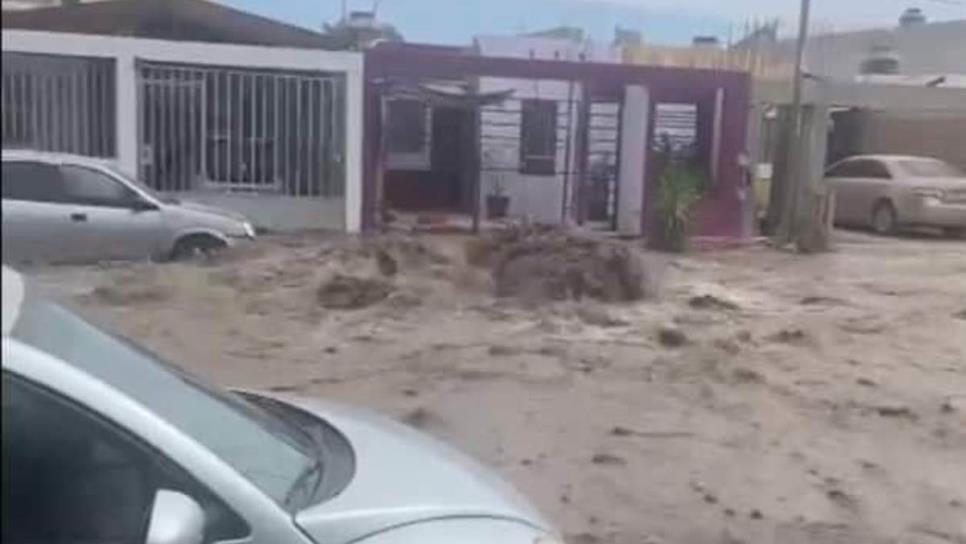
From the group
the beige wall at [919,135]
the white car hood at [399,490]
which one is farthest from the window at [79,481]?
the beige wall at [919,135]

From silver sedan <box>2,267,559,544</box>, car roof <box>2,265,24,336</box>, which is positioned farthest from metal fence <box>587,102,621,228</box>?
car roof <box>2,265,24,336</box>

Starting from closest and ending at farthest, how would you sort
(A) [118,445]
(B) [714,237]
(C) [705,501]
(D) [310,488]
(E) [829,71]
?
(A) [118,445] < (D) [310,488] < (C) [705,501] < (B) [714,237] < (E) [829,71]

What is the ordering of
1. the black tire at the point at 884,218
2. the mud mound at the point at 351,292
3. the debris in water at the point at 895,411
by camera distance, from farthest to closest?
the black tire at the point at 884,218 < the mud mound at the point at 351,292 < the debris in water at the point at 895,411

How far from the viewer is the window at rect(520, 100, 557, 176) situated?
21500 mm

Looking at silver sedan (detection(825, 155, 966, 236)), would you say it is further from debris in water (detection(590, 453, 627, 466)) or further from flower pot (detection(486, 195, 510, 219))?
debris in water (detection(590, 453, 627, 466))

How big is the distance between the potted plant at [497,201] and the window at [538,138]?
48 cm

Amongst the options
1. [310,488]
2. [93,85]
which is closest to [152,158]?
[93,85]

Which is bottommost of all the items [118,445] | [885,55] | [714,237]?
[714,237]

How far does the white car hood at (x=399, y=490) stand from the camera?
113 inches

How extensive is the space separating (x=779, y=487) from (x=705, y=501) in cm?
50

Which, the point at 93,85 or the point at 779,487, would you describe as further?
the point at 93,85

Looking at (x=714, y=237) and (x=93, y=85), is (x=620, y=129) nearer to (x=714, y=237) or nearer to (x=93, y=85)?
(x=714, y=237)

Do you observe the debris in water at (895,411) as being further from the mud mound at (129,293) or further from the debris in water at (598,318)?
the mud mound at (129,293)

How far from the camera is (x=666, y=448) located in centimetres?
708
